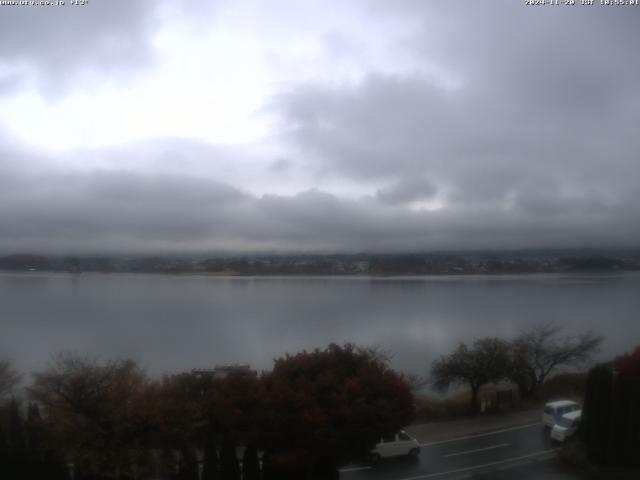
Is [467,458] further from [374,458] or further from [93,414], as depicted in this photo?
[93,414]

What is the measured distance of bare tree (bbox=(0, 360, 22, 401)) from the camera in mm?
13023

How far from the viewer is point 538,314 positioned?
Answer: 3095 centimetres

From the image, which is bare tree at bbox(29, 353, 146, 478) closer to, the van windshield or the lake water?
the van windshield

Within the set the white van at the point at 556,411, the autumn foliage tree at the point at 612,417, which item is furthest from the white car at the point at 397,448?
the white van at the point at 556,411

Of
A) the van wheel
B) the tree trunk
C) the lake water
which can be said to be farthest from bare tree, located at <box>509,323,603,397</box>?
the van wheel

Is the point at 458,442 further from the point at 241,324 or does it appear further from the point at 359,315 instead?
the point at 359,315

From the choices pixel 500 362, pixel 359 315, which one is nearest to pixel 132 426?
pixel 500 362

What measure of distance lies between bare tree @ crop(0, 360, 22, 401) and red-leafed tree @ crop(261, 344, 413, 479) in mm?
7788

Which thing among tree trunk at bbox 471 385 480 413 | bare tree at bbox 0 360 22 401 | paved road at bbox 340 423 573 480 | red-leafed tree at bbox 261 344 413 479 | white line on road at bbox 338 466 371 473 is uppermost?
red-leafed tree at bbox 261 344 413 479

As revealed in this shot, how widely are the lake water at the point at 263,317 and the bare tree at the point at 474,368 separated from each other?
321 cm

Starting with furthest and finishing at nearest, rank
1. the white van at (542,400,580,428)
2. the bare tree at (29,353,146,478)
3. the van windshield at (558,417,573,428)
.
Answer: the white van at (542,400,580,428) < the van windshield at (558,417,573,428) < the bare tree at (29,353,146,478)

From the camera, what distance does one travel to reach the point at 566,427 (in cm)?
1048

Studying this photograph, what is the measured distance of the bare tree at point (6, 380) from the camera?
13.0 meters

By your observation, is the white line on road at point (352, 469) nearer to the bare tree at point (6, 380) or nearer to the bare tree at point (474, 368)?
the bare tree at point (474, 368)
